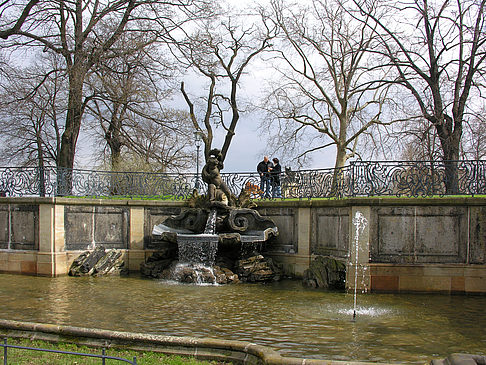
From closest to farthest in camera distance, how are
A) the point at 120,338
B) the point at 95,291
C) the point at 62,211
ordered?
the point at 120,338 → the point at 95,291 → the point at 62,211

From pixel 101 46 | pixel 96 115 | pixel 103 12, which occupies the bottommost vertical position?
pixel 96 115

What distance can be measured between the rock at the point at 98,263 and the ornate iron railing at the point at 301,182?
213 centimetres

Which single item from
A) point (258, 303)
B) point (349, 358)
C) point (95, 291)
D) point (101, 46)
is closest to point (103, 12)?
point (101, 46)

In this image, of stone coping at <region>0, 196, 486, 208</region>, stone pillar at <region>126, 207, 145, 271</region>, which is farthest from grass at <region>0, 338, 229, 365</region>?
stone pillar at <region>126, 207, 145, 271</region>

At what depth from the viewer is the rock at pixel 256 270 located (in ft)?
46.5

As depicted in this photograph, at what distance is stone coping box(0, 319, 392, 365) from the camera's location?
18.6 feet

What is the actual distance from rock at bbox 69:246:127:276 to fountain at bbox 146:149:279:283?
3.90 feet

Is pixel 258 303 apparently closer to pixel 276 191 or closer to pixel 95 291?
pixel 95 291

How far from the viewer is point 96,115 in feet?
77.2

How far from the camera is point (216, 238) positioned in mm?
14328

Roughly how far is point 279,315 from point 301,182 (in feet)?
22.5

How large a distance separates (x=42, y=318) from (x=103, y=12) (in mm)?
14997

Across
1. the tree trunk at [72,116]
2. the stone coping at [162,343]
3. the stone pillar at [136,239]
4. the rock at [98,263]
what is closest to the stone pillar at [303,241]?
the stone pillar at [136,239]

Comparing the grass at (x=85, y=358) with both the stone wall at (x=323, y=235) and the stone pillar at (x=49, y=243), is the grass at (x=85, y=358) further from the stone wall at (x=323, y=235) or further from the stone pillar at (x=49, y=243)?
the stone pillar at (x=49, y=243)
